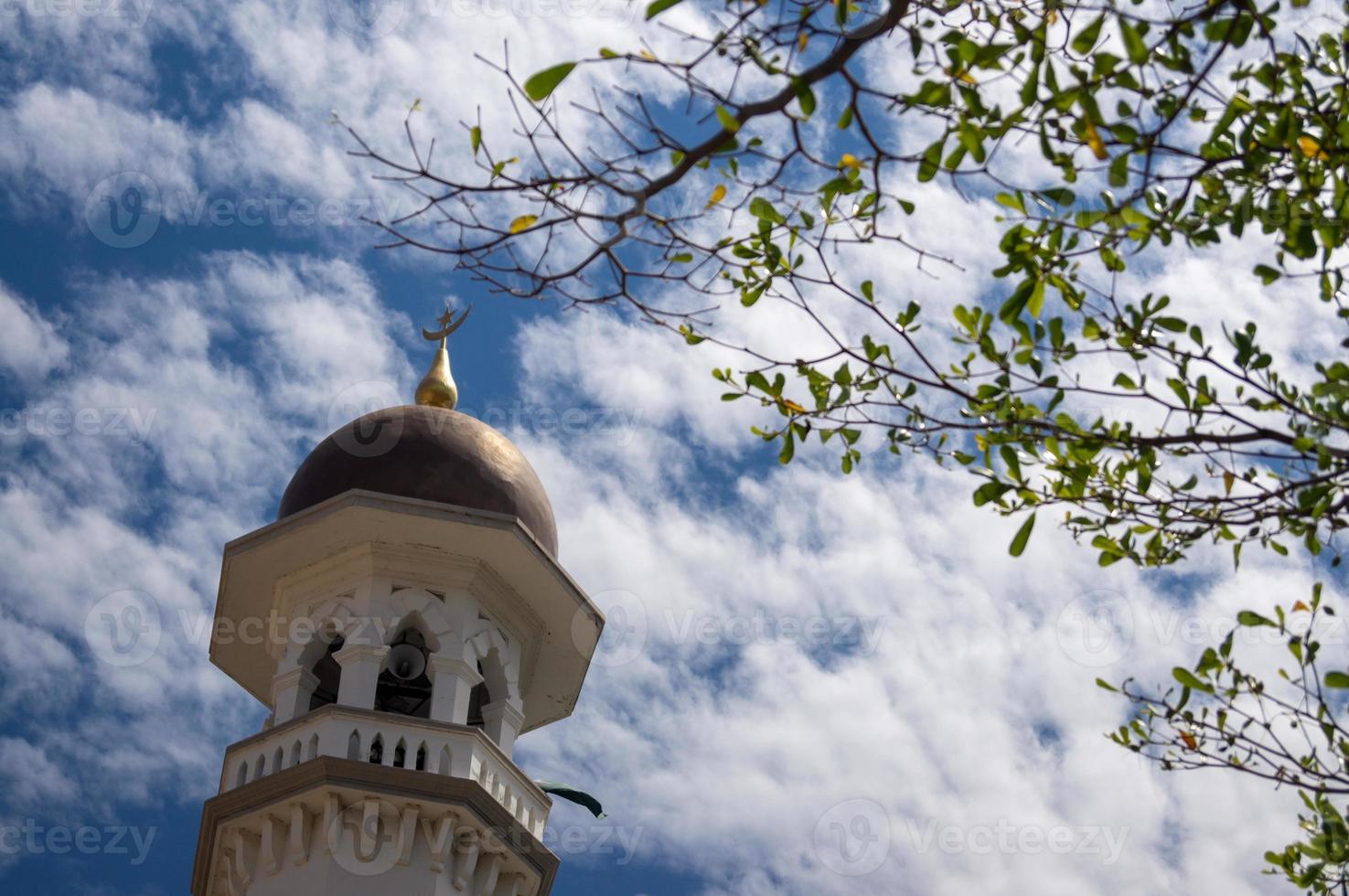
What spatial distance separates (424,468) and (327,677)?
231cm

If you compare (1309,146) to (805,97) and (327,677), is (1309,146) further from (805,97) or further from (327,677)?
(327,677)

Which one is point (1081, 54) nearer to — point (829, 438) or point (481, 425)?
point (829, 438)

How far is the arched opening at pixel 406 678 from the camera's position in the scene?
14383mm

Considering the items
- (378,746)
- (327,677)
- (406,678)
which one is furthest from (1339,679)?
(327,677)

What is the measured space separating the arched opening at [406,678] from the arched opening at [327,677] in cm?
50

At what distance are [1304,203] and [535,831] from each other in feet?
32.6

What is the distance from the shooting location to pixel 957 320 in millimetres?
6113

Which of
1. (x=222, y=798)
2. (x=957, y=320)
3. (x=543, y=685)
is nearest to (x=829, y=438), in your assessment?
(x=957, y=320)

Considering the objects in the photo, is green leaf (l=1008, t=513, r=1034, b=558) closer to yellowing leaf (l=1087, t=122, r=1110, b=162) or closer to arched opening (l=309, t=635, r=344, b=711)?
yellowing leaf (l=1087, t=122, r=1110, b=162)

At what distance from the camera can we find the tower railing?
43.0ft

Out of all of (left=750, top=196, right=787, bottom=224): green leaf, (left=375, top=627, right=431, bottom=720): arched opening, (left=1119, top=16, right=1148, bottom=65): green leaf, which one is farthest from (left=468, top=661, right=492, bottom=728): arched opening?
(left=1119, top=16, right=1148, bottom=65): green leaf

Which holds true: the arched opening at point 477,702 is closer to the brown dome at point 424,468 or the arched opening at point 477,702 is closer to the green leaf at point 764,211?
the brown dome at point 424,468

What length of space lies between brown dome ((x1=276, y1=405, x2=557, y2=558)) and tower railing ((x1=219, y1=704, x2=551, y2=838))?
2.23m

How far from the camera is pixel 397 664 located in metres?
14.4
